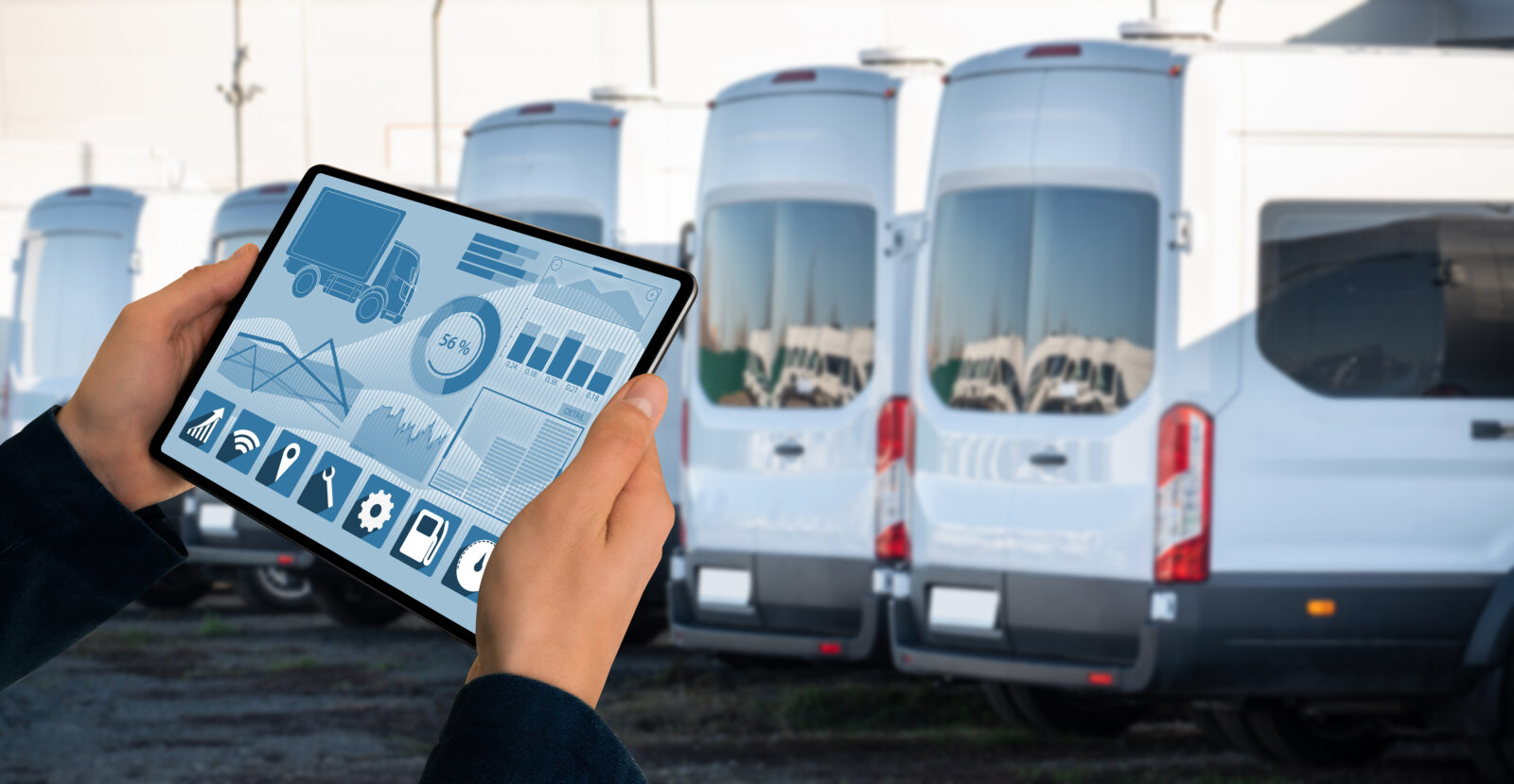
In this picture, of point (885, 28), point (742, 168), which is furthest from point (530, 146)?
point (885, 28)

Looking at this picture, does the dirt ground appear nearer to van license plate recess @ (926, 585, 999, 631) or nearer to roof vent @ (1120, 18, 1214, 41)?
van license plate recess @ (926, 585, 999, 631)

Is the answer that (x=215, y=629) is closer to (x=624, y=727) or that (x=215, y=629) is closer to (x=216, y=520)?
(x=216, y=520)

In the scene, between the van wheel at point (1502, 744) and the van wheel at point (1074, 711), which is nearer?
the van wheel at point (1502, 744)

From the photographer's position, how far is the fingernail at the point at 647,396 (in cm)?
Result: 149

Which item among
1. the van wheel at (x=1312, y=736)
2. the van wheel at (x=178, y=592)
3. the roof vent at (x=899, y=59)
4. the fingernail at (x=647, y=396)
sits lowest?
the van wheel at (x=178, y=592)

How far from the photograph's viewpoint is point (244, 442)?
1909 millimetres

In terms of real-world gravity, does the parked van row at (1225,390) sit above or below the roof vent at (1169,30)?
below

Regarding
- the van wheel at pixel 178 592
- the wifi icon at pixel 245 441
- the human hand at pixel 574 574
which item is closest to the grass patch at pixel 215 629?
the van wheel at pixel 178 592

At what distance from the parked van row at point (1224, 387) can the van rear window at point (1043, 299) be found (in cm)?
1

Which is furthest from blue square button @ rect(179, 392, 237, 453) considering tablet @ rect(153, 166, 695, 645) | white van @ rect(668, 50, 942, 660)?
white van @ rect(668, 50, 942, 660)

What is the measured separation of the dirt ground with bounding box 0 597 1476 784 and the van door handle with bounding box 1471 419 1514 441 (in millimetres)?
1564

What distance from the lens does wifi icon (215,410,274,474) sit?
1900mm

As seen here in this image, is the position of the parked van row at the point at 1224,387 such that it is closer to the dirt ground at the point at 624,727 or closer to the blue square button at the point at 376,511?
the dirt ground at the point at 624,727

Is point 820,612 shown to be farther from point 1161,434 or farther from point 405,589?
point 405,589
